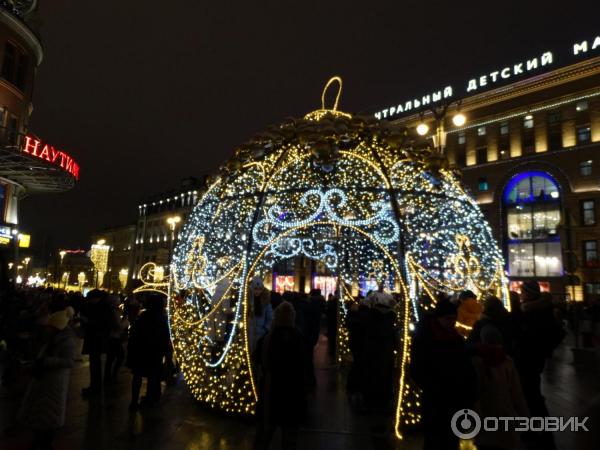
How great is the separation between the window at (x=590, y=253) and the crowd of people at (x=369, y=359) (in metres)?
29.2

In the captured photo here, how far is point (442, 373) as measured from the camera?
3387 mm

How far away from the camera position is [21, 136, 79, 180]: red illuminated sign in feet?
61.1

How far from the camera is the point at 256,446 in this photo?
397cm

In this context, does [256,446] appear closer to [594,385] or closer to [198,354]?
[198,354]

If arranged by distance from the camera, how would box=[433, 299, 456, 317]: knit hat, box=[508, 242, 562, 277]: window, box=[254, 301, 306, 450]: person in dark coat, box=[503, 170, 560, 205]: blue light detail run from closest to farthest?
1. box=[433, 299, 456, 317]: knit hat
2. box=[254, 301, 306, 450]: person in dark coat
3. box=[508, 242, 562, 277]: window
4. box=[503, 170, 560, 205]: blue light detail

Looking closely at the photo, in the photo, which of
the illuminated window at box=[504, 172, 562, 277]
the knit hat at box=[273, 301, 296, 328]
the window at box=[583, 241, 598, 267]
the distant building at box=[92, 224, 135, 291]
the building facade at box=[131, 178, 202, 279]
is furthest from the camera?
the distant building at box=[92, 224, 135, 291]

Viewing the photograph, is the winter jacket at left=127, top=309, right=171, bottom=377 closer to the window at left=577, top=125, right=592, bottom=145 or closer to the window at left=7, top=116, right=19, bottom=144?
the window at left=7, top=116, right=19, bottom=144

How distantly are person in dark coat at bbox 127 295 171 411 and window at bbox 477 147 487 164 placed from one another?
37.8 meters

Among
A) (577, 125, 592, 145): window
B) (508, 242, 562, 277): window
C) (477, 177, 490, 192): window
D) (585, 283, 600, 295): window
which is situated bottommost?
(585, 283, 600, 295): window

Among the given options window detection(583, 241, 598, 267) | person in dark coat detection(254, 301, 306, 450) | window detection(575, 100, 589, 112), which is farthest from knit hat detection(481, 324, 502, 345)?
window detection(575, 100, 589, 112)

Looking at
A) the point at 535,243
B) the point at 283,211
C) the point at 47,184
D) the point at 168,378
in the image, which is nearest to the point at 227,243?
the point at 283,211

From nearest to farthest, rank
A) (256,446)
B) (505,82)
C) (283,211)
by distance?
(256,446)
(283,211)
(505,82)

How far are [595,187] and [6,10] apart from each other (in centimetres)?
3819

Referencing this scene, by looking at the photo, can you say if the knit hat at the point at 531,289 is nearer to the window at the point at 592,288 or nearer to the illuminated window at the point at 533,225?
the window at the point at 592,288
